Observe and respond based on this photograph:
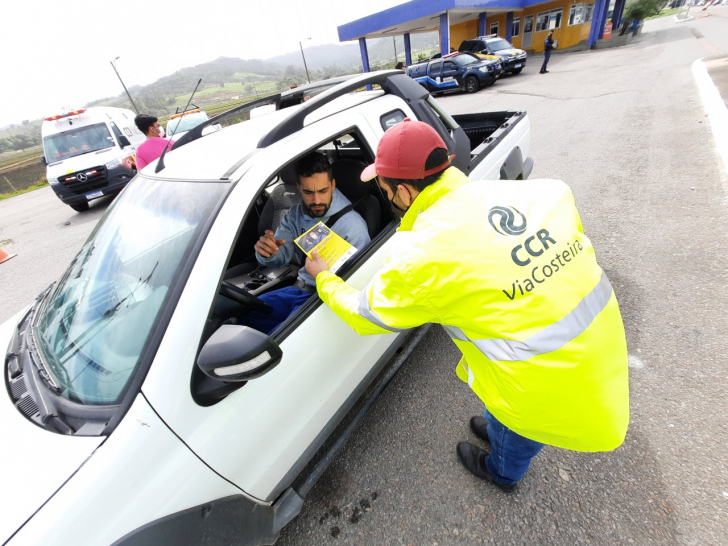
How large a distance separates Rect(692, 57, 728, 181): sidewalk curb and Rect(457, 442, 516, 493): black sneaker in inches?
195

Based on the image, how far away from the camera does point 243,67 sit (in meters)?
200

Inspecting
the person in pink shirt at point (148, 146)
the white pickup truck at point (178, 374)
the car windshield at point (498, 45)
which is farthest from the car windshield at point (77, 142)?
the car windshield at point (498, 45)

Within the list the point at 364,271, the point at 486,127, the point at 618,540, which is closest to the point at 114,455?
the point at 364,271

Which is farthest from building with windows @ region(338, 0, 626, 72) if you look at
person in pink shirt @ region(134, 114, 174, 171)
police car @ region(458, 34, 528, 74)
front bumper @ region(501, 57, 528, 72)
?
person in pink shirt @ region(134, 114, 174, 171)

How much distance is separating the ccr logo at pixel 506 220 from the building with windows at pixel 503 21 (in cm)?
2335

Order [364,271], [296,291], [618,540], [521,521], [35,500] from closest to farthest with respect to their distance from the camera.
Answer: [35,500], [618,540], [521,521], [364,271], [296,291]

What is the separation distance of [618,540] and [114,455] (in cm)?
199

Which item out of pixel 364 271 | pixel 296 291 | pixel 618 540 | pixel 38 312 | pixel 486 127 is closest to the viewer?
pixel 618 540

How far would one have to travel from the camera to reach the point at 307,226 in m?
2.28

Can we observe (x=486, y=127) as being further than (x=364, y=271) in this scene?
Yes

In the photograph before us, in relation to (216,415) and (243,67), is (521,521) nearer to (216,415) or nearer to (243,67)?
(216,415)

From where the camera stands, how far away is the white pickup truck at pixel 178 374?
108 centimetres

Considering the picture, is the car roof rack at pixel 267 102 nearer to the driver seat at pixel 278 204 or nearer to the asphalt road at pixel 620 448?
the driver seat at pixel 278 204

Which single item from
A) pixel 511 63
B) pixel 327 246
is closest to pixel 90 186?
pixel 327 246
